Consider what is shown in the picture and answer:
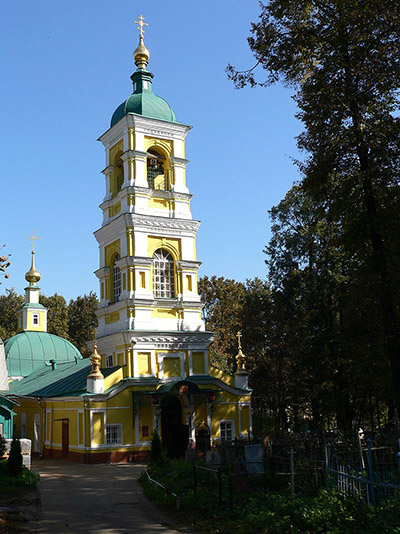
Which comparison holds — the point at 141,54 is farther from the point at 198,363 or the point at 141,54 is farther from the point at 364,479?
the point at 364,479

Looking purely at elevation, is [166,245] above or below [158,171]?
below

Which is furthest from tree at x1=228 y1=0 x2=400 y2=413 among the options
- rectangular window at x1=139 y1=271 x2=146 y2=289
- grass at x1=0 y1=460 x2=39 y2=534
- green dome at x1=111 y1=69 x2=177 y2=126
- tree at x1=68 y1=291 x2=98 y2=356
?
tree at x1=68 y1=291 x2=98 y2=356

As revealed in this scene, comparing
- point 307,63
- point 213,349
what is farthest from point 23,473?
point 213,349

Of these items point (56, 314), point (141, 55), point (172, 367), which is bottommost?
→ point (172, 367)

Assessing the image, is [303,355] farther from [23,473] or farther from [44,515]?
[44,515]

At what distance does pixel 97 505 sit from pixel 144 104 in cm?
2154

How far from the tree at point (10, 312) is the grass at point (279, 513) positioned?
47.0 metres

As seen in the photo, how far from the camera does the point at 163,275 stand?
29.4m

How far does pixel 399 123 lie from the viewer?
575 inches

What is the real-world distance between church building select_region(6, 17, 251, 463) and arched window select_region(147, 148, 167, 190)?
0.18 ft

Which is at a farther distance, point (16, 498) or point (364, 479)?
point (16, 498)

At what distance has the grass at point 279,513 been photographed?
33.9ft

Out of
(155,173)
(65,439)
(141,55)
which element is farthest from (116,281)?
(141,55)

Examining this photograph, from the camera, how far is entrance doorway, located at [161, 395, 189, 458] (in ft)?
87.9
